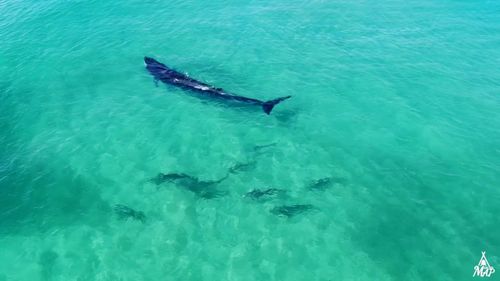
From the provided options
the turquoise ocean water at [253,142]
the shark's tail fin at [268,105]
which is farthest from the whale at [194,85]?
the turquoise ocean water at [253,142]

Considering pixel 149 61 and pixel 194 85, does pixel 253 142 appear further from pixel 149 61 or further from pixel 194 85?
pixel 149 61

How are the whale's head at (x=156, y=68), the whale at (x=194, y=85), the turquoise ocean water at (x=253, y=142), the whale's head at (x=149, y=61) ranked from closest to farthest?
the turquoise ocean water at (x=253, y=142) → the whale at (x=194, y=85) → the whale's head at (x=156, y=68) → the whale's head at (x=149, y=61)

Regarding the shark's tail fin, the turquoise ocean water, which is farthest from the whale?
the turquoise ocean water

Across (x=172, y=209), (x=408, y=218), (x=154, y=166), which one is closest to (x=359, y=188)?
(x=408, y=218)

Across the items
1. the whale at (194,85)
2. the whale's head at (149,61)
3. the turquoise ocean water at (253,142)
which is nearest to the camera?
the turquoise ocean water at (253,142)

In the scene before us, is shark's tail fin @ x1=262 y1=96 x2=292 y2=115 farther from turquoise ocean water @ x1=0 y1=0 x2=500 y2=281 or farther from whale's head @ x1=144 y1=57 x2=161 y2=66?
whale's head @ x1=144 y1=57 x2=161 y2=66

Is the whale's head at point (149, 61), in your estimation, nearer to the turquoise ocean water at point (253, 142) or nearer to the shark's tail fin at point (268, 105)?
the turquoise ocean water at point (253, 142)

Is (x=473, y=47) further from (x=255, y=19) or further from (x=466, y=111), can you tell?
(x=255, y=19)
